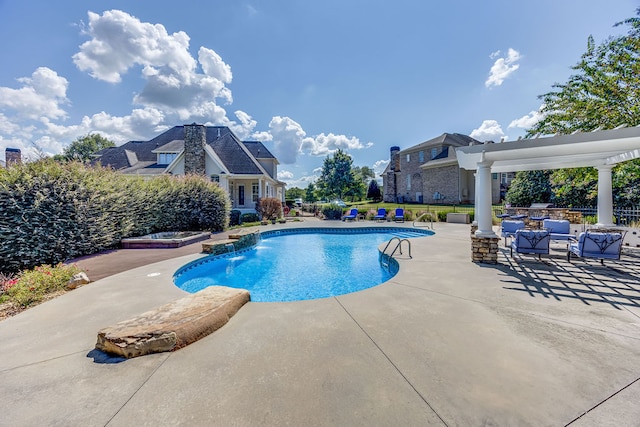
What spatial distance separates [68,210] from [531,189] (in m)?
26.9

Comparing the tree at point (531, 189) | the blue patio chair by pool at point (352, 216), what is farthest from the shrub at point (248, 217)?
the tree at point (531, 189)

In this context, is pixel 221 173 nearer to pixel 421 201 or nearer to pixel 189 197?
pixel 189 197

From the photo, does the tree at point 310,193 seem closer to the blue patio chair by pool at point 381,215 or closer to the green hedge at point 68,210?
the blue patio chair by pool at point 381,215

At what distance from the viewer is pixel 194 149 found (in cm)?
1838

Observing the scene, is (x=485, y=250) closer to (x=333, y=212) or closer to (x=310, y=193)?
(x=333, y=212)

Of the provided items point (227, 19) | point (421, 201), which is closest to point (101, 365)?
point (227, 19)

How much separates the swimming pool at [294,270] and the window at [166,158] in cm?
1422

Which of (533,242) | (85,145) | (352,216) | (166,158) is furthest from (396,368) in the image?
(85,145)

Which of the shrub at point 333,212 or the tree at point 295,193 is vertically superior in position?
the tree at point 295,193

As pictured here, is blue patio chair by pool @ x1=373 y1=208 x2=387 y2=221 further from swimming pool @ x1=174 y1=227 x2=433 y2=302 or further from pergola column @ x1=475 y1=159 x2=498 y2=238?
pergola column @ x1=475 y1=159 x2=498 y2=238

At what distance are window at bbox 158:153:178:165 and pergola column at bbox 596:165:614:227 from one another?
83.9 feet

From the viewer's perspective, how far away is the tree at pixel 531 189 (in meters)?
19.3

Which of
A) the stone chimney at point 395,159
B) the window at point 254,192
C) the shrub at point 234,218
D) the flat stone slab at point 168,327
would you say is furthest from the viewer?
the stone chimney at point 395,159

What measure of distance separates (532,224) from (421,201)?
21.1 meters
